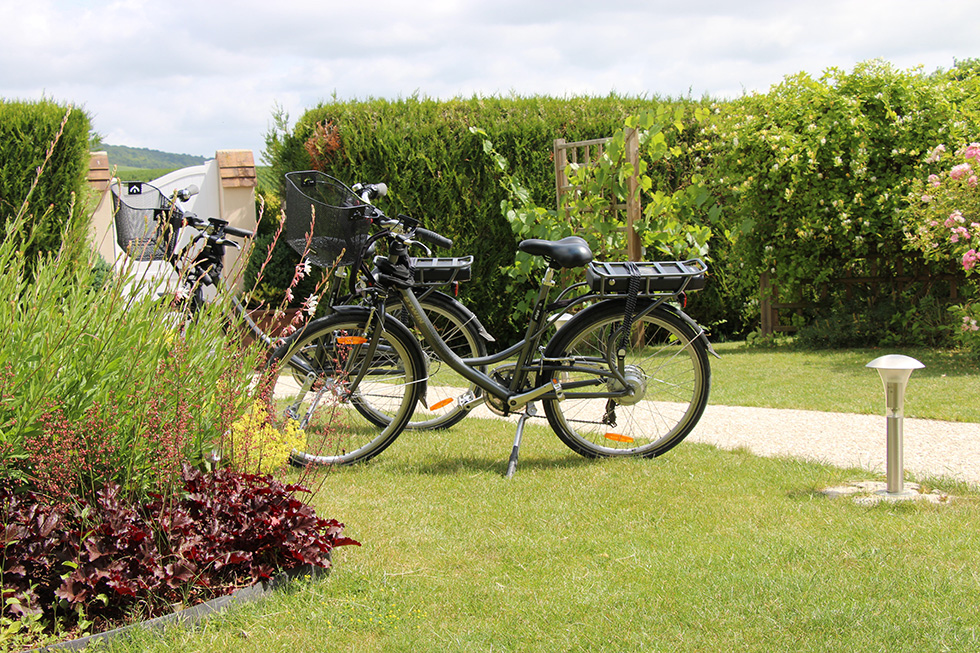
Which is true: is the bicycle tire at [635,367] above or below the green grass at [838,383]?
above

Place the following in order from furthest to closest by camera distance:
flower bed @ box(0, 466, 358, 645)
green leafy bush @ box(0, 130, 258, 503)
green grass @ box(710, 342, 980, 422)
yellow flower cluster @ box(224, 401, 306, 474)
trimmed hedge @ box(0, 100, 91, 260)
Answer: trimmed hedge @ box(0, 100, 91, 260) < green grass @ box(710, 342, 980, 422) < yellow flower cluster @ box(224, 401, 306, 474) < green leafy bush @ box(0, 130, 258, 503) < flower bed @ box(0, 466, 358, 645)

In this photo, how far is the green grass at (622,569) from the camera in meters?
2.48

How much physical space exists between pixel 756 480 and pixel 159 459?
2586 millimetres

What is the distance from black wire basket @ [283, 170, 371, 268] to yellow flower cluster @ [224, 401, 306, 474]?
3.31 feet

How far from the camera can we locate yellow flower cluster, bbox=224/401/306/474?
3.21 meters

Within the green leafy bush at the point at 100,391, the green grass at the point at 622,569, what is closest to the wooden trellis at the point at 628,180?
the green grass at the point at 622,569

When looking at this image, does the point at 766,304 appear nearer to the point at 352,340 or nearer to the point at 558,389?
the point at 558,389

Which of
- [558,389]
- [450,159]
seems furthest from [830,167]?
[558,389]

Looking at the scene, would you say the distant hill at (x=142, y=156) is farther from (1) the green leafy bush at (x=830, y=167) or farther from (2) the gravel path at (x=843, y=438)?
(2) the gravel path at (x=843, y=438)

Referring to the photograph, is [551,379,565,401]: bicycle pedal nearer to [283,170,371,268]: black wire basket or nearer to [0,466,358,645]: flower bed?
[283,170,371,268]: black wire basket

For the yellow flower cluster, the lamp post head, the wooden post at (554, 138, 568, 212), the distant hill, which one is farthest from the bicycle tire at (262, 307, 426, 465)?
the distant hill

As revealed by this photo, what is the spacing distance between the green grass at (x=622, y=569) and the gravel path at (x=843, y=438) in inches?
15.0

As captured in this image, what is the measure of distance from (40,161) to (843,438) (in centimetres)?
747

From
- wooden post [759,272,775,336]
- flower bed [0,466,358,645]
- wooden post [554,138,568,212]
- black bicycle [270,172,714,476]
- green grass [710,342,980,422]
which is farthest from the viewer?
wooden post [759,272,775,336]
